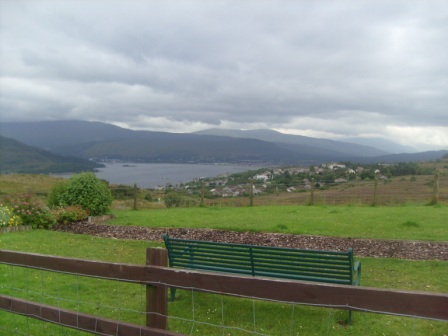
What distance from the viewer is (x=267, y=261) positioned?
20.2 feet

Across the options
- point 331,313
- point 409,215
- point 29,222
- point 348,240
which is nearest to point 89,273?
point 331,313

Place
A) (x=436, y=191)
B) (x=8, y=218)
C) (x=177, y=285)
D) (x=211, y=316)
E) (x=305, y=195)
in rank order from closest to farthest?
(x=177, y=285) → (x=211, y=316) → (x=8, y=218) → (x=436, y=191) → (x=305, y=195)

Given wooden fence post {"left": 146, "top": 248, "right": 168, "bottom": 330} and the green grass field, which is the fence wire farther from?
wooden fence post {"left": 146, "top": 248, "right": 168, "bottom": 330}

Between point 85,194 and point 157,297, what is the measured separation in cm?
1434

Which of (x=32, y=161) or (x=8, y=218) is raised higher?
(x=8, y=218)

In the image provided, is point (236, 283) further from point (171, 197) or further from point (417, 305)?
point (171, 197)

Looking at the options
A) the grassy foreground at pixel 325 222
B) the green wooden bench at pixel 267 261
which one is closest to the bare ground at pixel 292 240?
the grassy foreground at pixel 325 222

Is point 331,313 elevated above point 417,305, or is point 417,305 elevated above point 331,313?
point 417,305

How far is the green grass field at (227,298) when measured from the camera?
563 cm

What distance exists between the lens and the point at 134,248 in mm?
11234

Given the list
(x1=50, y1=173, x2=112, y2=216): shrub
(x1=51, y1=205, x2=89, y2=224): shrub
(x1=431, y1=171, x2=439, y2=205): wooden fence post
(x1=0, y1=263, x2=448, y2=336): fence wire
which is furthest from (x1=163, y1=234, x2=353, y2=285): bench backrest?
(x1=431, y1=171, x2=439, y2=205): wooden fence post

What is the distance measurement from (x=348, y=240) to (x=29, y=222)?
1064 centimetres

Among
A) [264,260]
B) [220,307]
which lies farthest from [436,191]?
[220,307]

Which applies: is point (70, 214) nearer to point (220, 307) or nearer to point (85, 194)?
point (85, 194)
